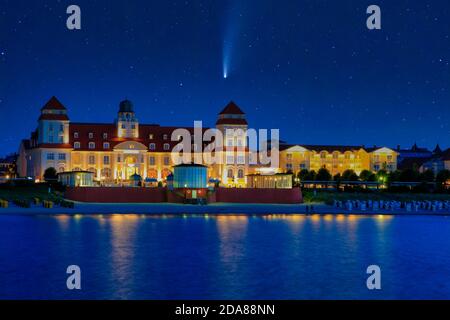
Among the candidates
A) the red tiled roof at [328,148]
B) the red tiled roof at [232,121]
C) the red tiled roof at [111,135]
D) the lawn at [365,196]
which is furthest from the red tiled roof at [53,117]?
the red tiled roof at [328,148]

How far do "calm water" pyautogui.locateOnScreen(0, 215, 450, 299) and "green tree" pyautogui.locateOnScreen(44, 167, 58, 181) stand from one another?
34236mm

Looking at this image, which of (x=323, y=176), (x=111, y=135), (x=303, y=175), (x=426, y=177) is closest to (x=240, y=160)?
(x=303, y=175)

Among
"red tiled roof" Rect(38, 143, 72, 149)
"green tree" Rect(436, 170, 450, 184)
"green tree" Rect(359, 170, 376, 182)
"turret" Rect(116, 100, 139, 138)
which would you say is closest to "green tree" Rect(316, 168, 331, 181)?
"green tree" Rect(359, 170, 376, 182)

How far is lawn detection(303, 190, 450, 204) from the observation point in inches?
2936

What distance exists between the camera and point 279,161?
382ft

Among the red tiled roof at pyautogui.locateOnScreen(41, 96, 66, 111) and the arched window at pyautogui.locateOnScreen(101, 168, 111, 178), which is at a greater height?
the red tiled roof at pyautogui.locateOnScreen(41, 96, 66, 111)

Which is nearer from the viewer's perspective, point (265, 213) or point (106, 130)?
point (265, 213)

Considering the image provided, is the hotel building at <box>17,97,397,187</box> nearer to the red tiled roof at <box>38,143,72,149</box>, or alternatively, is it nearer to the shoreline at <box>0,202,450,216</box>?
the red tiled roof at <box>38,143,72,149</box>

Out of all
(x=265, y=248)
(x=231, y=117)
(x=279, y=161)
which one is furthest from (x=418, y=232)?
(x=279, y=161)

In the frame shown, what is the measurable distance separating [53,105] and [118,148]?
11.8 meters

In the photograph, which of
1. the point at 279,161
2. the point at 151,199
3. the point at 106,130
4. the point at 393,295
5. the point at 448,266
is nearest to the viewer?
the point at 393,295

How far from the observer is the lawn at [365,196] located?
74.6 metres
